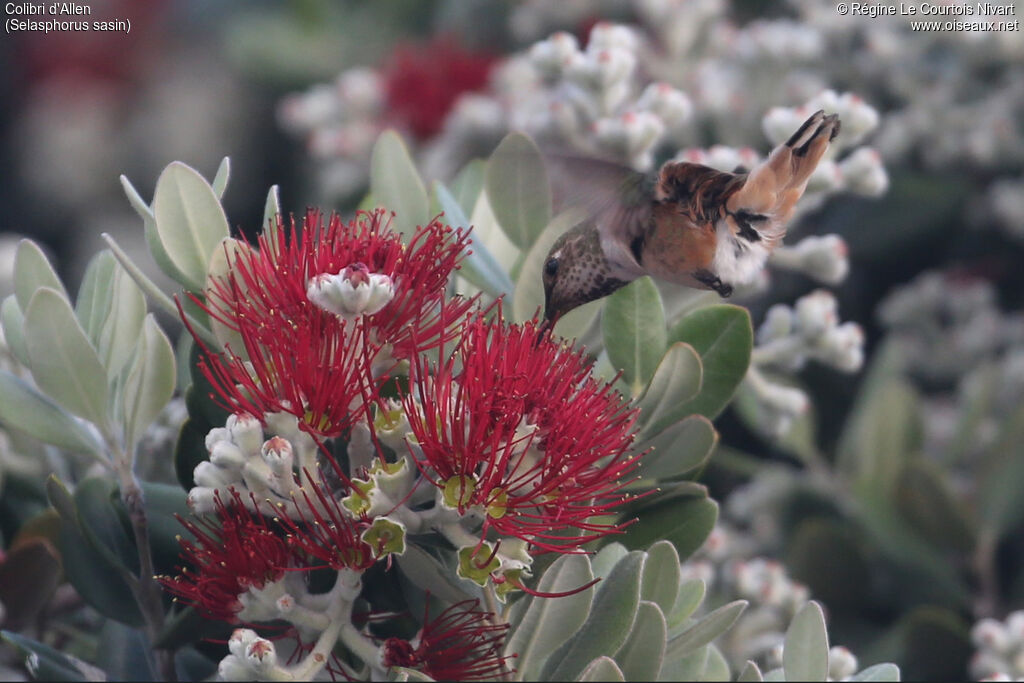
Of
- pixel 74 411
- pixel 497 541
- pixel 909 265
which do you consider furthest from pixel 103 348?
pixel 909 265

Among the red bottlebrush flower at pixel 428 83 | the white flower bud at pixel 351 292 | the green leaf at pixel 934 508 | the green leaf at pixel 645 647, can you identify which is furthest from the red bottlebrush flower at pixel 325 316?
the red bottlebrush flower at pixel 428 83

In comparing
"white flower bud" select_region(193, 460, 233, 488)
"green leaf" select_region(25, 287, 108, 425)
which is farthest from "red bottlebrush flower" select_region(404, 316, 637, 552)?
"green leaf" select_region(25, 287, 108, 425)

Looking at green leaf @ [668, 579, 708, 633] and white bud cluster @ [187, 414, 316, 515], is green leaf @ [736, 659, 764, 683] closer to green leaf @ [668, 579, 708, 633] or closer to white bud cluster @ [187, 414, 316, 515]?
green leaf @ [668, 579, 708, 633]

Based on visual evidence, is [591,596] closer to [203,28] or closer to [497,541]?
[497,541]

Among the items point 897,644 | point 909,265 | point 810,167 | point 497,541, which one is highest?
point 810,167

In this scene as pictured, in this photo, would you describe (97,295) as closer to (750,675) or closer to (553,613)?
(553,613)

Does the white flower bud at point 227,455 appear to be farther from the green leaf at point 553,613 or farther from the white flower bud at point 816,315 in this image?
the white flower bud at point 816,315

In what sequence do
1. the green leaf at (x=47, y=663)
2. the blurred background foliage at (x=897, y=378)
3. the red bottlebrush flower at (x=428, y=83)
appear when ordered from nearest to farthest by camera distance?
1. the green leaf at (x=47, y=663)
2. the blurred background foliage at (x=897, y=378)
3. the red bottlebrush flower at (x=428, y=83)
